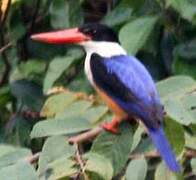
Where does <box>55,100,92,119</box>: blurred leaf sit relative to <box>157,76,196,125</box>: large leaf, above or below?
below

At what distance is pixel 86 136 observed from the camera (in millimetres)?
3424

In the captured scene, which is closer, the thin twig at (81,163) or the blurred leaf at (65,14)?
the thin twig at (81,163)

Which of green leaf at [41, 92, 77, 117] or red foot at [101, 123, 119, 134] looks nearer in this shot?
red foot at [101, 123, 119, 134]

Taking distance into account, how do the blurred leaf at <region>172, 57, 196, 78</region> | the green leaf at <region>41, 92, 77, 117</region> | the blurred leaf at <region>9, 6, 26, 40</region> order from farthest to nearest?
the blurred leaf at <region>9, 6, 26, 40</region>, the blurred leaf at <region>172, 57, 196, 78</region>, the green leaf at <region>41, 92, 77, 117</region>

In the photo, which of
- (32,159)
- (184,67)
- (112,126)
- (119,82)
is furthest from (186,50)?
(32,159)

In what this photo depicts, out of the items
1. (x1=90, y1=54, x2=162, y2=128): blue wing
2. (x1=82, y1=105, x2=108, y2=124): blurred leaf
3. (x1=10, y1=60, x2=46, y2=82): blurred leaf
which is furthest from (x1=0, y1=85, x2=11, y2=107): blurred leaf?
(x1=82, y1=105, x2=108, y2=124): blurred leaf

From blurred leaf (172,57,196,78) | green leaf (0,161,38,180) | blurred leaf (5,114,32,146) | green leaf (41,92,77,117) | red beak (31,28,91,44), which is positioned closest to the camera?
green leaf (0,161,38,180)

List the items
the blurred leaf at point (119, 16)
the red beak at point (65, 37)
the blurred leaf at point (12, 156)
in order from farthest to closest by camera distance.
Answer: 1. the blurred leaf at point (119, 16)
2. the red beak at point (65, 37)
3. the blurred leaf at point (12, 156)

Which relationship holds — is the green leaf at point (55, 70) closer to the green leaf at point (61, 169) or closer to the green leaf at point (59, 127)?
the green leaf at point (59, 127)

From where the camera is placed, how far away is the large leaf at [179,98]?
3.35m

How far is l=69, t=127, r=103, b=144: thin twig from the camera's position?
3.36 m

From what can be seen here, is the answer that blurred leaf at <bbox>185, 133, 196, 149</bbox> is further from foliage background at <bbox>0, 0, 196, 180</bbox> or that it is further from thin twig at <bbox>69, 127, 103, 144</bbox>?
thin twig at <bbox>69, 127, 103, 144</bbox>

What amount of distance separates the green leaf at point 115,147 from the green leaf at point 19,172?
10.0 inches

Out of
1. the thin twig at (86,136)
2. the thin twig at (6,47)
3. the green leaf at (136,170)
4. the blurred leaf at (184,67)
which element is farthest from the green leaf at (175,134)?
the thin twig at (6,47)
